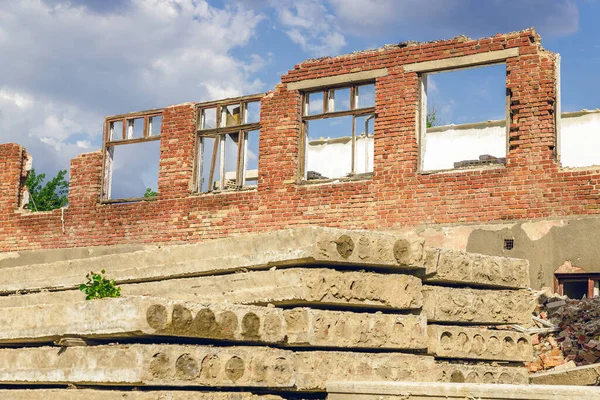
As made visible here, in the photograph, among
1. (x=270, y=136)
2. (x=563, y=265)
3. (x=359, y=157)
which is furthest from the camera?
(x=359, y=157)

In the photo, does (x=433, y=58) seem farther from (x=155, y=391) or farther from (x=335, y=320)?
(x=155, y=391)

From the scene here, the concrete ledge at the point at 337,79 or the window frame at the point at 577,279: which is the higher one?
the concrete ledge at the point at 337,79

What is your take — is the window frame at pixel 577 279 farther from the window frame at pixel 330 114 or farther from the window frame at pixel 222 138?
the window frame at pixel 222 138

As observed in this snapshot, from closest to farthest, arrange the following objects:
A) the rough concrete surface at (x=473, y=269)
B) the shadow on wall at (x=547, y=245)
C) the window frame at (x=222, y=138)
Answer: the rough concrete surface at (x=473, y=269) < the shadow on wall at (x=547, y=245) < the window frame at (x=222, y=138)

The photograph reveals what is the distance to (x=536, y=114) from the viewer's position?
12.9 meters

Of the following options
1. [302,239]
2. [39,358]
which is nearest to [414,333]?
[302,239]

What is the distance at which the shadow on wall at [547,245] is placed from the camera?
12.2 metres

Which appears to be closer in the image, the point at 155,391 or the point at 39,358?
the point at 155,391

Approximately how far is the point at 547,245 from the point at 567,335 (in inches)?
60.6

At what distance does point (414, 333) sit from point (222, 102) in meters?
9.11

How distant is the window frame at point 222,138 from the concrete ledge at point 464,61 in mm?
3010

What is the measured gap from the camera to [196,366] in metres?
6.40

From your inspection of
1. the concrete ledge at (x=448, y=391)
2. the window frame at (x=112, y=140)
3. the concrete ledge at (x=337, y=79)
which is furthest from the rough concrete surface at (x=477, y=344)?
the window frame at (x=112, y=140)

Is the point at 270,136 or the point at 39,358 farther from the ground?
the point at 270,136
